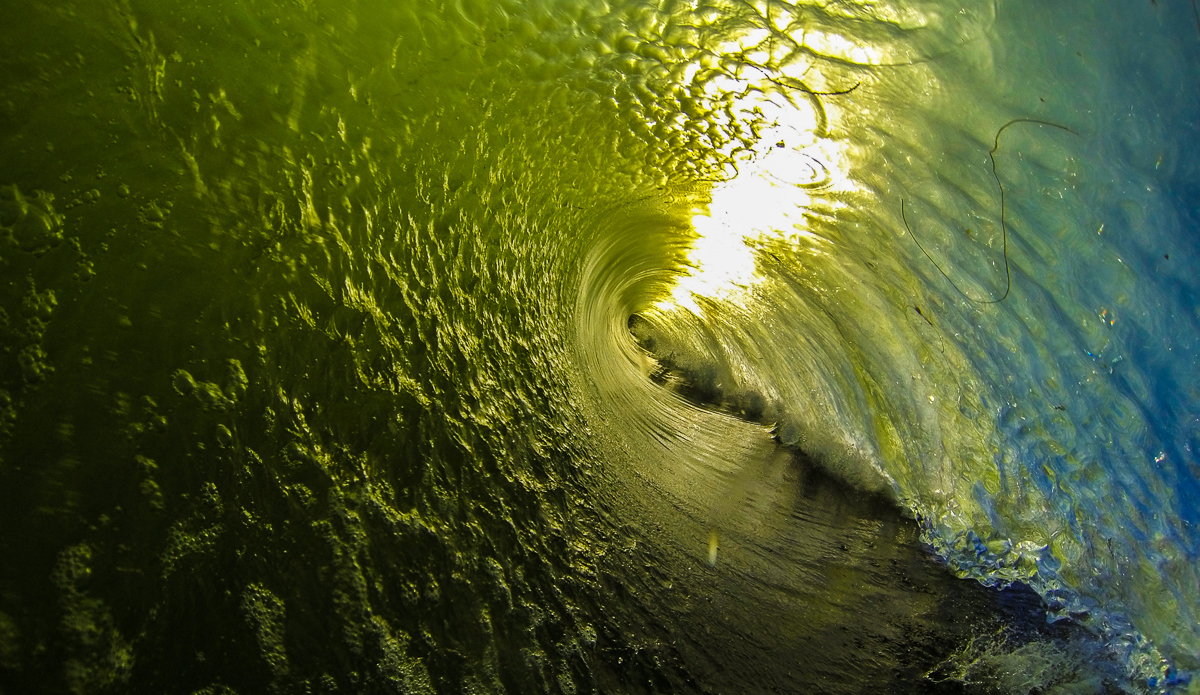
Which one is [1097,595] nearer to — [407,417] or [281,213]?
[407,417]

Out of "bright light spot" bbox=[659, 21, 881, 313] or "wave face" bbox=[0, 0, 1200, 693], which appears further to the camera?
"bright light spot" bbox=[659, 21, 881, 313]

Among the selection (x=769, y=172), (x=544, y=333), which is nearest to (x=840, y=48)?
(x=769, y=172)

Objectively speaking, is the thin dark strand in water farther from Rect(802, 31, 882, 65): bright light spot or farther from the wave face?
Rect(802, 31, 882, 65): bright light spot

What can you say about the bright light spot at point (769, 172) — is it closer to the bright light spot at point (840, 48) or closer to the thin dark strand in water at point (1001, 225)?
the bright light spot at point (840, 48)

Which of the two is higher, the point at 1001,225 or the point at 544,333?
the point at 1001,225

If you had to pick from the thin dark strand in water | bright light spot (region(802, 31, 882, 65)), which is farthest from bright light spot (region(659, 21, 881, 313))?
the thin dark strand in water

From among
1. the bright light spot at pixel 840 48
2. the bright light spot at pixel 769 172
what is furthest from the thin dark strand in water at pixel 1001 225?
the bright light spot at pixel 840 48

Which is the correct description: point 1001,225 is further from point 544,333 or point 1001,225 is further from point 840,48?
point 544,333

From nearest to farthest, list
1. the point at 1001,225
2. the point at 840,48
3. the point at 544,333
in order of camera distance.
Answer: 1. the point at 840,48
2. the point at 1001,225
3. the point at 544,333
